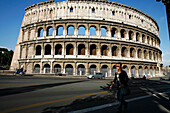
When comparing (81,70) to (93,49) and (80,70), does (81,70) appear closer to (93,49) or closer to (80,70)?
(80,70)

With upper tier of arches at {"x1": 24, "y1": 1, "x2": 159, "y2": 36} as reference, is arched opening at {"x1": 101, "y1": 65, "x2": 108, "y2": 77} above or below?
below

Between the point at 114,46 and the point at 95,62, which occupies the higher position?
the point at 114,46

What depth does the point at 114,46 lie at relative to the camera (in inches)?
969

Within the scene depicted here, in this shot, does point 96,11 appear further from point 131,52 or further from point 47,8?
point 131,52

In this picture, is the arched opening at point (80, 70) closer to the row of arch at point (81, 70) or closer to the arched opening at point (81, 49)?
the row of arch at point (81, 70)

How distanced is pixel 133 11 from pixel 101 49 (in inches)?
565

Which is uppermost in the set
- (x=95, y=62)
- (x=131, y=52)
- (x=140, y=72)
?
(x=131, y=52)

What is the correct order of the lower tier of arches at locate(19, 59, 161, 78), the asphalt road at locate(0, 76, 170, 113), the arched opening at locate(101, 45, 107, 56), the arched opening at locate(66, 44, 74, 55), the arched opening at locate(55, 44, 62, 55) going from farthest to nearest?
the arched opening at locate(101, 45, 107, 56), the arched opening at locate(55, 44, 62, 55), the arched opening at locate(66, 44, 74, 55), the lower tier of arches at locate(19, 59, 161, 78), the asphalt road at locate(0, 76, 170, 113)

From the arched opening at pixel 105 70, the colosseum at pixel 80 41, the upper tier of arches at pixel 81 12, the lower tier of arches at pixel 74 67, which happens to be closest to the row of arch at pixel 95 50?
the colosseum at pixel 80 41

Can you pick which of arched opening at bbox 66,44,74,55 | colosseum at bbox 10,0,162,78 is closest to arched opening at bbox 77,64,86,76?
colosseum at bbox 10,0,162,78

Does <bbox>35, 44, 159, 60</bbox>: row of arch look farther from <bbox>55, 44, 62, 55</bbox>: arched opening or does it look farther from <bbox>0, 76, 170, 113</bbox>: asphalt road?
<bbox>0, 76, 170, 113</bbox>: asphalt road

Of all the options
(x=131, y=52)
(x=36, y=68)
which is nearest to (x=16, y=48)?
(x=36, y=68)

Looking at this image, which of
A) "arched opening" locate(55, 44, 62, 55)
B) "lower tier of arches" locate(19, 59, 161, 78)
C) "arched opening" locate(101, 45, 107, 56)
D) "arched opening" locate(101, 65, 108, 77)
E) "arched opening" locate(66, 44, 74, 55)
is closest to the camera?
"lower tier of arches" locate(19, 59, 161, 78)

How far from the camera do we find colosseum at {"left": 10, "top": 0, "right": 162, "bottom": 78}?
2234cm
